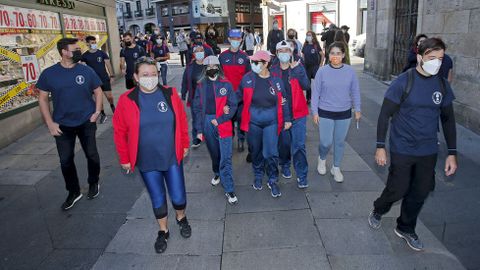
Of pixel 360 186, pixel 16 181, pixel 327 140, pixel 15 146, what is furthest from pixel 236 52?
pixel 15 146

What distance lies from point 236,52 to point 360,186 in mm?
3343

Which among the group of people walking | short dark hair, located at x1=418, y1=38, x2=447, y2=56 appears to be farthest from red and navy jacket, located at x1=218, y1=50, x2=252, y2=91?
short dark hair, located at x1=418, y1=38, x2=447, y2=56

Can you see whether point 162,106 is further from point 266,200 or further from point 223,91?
point 266,200

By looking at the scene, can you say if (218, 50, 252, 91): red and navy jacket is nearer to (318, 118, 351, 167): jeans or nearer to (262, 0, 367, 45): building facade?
(318, 118, 351, 167): jeans

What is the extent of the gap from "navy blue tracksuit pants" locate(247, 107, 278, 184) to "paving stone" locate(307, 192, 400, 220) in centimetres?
64

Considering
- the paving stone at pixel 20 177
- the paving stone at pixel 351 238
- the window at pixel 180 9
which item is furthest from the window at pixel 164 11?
the paving stone at pixel 351 238

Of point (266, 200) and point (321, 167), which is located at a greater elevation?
point (321, 167)

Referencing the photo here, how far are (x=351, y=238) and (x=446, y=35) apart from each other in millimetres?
6560

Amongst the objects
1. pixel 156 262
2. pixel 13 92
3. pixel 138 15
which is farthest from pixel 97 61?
pixel 138 15

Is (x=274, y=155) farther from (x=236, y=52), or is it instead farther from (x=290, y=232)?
(x=236, y=52)

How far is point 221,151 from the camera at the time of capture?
188 inches

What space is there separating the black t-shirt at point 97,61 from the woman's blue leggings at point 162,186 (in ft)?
20.5

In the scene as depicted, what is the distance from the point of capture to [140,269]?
3.58 m

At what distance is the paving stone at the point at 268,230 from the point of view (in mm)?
3877
